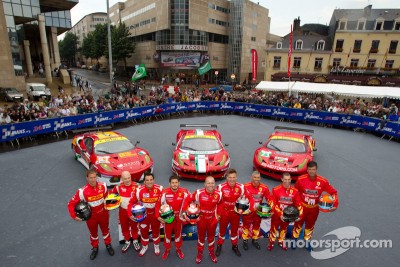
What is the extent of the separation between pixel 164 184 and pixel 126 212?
333 centimetres

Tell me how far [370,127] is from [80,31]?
412ft

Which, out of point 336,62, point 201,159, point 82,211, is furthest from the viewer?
point 336,62

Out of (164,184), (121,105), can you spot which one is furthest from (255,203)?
(121,105)

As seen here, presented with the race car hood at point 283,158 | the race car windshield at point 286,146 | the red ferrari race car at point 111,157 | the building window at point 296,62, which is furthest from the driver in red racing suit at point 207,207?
the building window at point 296,62

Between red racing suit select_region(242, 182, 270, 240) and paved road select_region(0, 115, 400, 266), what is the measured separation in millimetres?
434

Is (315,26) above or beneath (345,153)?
above

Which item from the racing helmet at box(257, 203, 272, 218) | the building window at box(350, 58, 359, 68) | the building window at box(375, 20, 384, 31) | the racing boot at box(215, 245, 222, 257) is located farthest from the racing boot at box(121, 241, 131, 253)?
the building window at box(375, 20, 384, 31)

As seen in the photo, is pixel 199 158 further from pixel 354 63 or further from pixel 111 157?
pixel 354 63

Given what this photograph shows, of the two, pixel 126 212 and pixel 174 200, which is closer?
pixel 174 200

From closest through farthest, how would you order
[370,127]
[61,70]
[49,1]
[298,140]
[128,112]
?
[298,140] → [370,127] → [128,112] → [49,1] → [61,70]

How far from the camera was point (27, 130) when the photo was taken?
12.0 metres

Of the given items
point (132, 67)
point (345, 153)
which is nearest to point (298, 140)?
point (345, 153)

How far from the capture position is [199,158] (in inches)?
334

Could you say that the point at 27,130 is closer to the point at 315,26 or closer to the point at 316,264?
the point at 316,264
